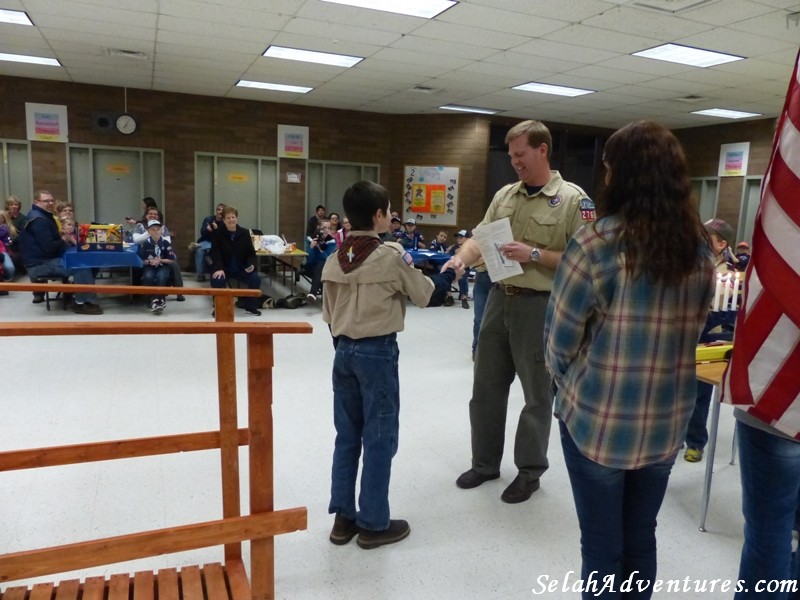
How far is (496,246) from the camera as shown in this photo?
2396 millimetres

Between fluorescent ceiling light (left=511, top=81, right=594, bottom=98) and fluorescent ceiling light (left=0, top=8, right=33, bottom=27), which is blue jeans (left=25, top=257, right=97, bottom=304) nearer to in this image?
fluorescent ceiling light (left=0, top=8, right=33, bottom=27)

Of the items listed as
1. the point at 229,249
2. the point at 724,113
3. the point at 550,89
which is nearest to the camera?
the point at 229,249

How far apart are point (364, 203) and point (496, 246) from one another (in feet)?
2.08

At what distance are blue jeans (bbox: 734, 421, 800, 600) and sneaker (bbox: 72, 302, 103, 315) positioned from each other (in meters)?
6.34

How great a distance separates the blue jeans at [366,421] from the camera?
2.07 metres

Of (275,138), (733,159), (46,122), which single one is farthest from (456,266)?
(733,159)

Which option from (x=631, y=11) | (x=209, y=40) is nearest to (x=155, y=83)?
(x=209, y=40)

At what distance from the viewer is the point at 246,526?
156 centimetres

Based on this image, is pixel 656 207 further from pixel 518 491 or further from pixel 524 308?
pixel 518 491

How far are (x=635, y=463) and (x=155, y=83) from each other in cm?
919

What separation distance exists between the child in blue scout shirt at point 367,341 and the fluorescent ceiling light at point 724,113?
30.5 feet

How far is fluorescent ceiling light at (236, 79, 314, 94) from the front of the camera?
27.9 feet

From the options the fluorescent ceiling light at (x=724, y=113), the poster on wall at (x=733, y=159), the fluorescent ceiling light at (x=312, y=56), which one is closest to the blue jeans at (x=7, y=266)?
the fluorescent ceiling light at (x=312, y=56)

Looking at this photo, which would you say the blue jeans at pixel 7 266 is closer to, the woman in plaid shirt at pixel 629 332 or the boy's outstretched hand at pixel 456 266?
the boy's outstretched hand at pixel 456 266
